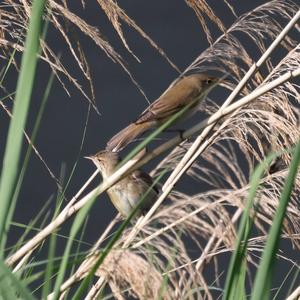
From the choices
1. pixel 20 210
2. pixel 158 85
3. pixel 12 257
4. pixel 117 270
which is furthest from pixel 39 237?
pixel 158 85

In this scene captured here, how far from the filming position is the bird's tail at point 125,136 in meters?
3.67

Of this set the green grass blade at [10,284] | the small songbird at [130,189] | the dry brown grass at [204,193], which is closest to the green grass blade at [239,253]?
the dry brown grass at [204,193]

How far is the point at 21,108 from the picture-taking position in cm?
214

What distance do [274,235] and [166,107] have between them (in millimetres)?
2110

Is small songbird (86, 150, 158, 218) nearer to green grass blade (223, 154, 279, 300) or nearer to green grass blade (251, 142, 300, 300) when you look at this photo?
green grass blade (223, 154, 279, 300)

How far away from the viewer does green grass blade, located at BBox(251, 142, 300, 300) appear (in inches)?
78.7

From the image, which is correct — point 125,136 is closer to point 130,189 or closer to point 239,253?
point 130,189

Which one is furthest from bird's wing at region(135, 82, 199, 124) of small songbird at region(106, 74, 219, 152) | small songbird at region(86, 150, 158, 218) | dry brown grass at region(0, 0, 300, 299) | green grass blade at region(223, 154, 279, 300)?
green grass blade at region(223, 154, 279, 300)

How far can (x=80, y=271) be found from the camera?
247cm

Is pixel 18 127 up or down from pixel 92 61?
up

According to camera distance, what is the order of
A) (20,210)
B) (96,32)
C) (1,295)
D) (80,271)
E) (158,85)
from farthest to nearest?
(158,85) → (20,210) → (96,32) → (80,271) → (1,295)

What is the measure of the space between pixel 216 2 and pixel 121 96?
0.95 m

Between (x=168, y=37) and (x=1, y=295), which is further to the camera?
(x=168, y=37)

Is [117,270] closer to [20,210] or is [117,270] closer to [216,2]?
[20,210]
